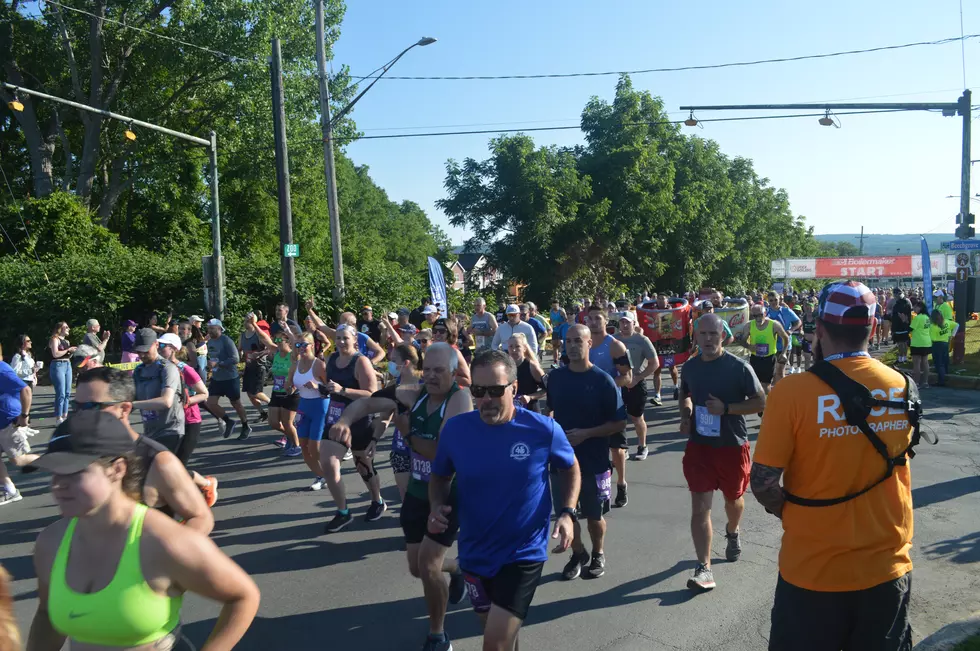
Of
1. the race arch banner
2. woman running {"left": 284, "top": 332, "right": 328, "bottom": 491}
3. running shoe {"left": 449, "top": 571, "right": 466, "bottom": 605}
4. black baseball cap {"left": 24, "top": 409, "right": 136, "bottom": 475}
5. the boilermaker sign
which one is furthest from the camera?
the boilermaker sign

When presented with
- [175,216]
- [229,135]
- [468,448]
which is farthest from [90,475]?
[175,216]

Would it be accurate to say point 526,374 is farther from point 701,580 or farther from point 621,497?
point 701,580

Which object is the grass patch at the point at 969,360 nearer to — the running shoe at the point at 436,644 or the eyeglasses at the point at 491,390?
the running shoe at the point at 436,644

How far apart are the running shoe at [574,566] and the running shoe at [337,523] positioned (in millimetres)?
2137

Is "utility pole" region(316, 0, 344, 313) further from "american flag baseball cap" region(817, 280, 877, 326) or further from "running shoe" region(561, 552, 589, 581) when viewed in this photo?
"american flag baseball cap" region(817, 280, 877, 326)

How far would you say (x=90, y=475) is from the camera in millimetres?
2279

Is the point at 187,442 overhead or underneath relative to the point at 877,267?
underneath

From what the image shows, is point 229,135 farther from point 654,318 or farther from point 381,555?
point 381,555

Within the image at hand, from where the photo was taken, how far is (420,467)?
16.3ft

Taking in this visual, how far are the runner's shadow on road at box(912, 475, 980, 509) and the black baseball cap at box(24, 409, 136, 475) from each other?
22.7 feet

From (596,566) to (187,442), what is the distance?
3540 mm

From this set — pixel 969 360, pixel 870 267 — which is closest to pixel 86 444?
pixel 969 360

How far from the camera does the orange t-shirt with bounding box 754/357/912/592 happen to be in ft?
9.41

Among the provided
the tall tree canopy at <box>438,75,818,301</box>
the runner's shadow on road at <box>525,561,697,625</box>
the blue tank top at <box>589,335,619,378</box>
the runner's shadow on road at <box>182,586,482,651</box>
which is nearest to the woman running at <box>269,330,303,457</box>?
the blue tank top at <box>589,335,619,378</box>
